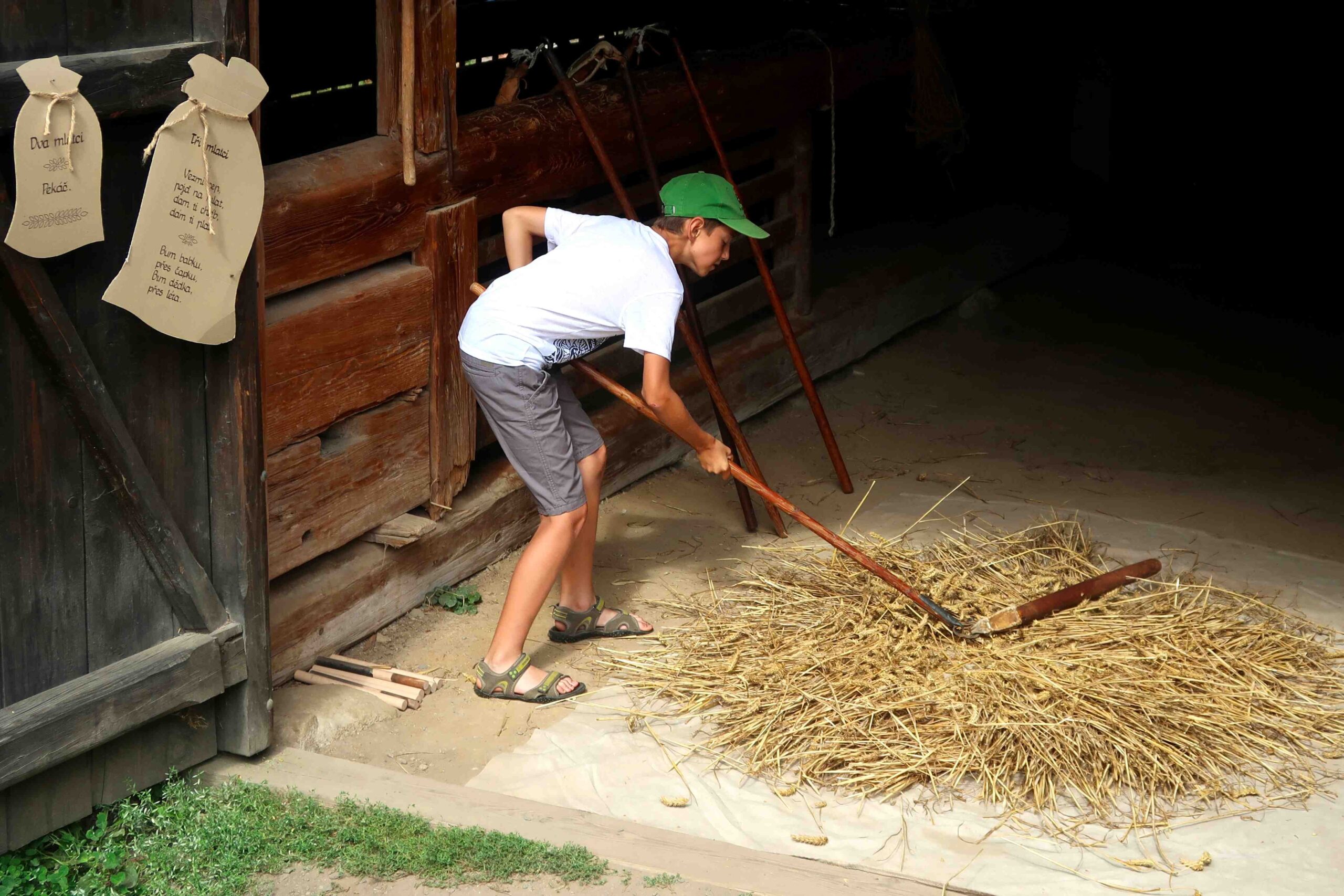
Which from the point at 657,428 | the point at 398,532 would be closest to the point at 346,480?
the point at 398,532

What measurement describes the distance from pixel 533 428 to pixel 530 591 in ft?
1.58

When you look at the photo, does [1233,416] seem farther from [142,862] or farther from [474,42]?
[142,862]

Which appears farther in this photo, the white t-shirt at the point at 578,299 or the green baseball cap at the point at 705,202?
the green baseball cap at the point at 705,202

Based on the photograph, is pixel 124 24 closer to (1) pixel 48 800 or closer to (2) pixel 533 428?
(2) pixel 533 428

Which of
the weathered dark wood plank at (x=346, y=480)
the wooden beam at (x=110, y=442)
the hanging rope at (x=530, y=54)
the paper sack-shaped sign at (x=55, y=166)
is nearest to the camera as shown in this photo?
the paper sack-shaped sign at (x=55, y=166)

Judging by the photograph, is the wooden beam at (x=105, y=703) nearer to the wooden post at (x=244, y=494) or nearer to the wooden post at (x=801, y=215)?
the wooden post at (x=244, y=494)

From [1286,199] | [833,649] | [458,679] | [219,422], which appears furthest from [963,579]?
[1286,199]

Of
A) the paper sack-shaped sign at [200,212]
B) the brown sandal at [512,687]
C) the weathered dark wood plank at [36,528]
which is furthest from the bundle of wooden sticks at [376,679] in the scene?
the paper sack-shaped sign at [200,212]

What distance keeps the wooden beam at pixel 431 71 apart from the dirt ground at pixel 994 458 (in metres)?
1.58

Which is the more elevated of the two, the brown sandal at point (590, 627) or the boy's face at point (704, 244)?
the boy's face at point (704, 244)

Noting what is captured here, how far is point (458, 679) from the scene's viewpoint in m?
4.12

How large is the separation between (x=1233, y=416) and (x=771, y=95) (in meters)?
2.86

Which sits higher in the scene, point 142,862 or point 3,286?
point 3,286

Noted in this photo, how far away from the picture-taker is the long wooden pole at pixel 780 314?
17.8 feet
